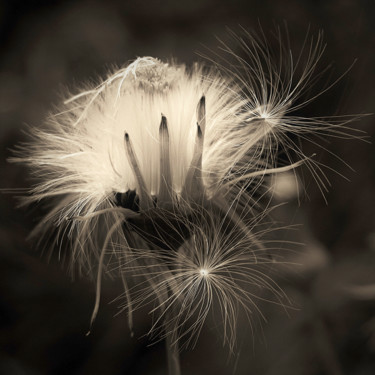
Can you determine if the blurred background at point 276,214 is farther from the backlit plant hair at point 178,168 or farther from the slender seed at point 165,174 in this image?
the slender seed at point 165,174

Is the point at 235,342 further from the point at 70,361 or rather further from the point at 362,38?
the point at 362,38

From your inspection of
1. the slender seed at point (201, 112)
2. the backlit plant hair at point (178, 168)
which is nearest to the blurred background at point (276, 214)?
the backlit plant hair at point (178, 168)

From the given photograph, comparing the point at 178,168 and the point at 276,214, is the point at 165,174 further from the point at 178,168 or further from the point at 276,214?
the point at 276,214

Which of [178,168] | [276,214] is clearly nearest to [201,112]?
[178,168]

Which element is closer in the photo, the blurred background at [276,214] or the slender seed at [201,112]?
the slender seed at [201,112]

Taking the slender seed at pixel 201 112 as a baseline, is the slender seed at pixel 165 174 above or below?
below

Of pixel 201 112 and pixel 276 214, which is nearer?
pixel 201 112
